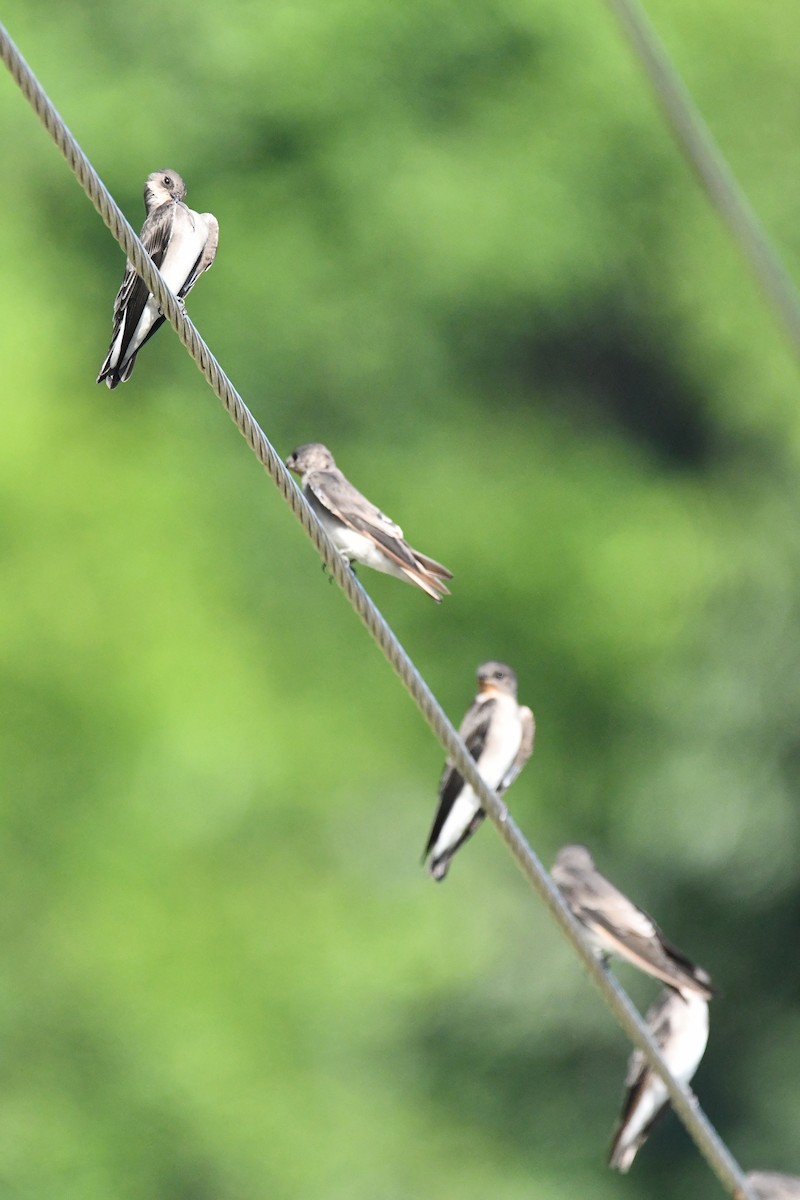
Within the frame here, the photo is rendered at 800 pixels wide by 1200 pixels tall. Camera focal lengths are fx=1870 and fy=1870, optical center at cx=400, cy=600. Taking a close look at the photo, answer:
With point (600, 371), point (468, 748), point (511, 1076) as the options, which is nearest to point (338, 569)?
point (468, 748)

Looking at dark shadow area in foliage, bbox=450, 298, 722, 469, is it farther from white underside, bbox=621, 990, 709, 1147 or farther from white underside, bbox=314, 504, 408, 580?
white underside, bbox=314, 504, 408, 580

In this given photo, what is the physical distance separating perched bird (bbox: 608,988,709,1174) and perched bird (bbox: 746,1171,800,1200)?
0.19m

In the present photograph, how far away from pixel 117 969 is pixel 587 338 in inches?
149

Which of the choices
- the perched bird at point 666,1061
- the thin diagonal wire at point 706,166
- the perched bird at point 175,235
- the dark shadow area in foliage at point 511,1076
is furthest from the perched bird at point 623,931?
the dark shadow area in foliage at point 511,1076

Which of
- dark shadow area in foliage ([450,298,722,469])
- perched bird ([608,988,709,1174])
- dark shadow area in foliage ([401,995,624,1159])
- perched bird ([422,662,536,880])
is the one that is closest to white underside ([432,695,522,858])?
perched bird ([422,662,536,880])

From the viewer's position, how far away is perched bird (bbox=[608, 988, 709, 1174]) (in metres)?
3.13

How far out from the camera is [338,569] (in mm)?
2055

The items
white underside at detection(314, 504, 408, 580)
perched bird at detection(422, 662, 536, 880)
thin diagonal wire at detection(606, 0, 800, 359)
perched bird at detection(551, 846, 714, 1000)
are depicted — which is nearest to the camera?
thin diagonal wire at detection(606, 0, 800, 359)

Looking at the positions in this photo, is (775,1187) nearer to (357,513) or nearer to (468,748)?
(468,748)

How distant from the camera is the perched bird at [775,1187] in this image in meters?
2.97

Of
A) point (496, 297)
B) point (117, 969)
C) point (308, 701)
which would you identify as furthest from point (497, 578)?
point (117, 969)

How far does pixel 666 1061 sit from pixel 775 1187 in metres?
0.26

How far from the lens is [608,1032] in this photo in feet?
25.0

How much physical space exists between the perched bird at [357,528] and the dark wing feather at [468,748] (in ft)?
1.42
